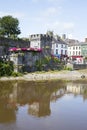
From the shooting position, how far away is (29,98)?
1495 inches

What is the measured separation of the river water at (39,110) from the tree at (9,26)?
34310 millimetres

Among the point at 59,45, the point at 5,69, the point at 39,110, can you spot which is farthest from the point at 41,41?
the point at 39,110

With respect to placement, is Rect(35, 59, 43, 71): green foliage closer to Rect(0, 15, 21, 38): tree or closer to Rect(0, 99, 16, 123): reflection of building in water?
Rect(0, 15, 21, 38): tree

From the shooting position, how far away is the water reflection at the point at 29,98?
2847 centimetres

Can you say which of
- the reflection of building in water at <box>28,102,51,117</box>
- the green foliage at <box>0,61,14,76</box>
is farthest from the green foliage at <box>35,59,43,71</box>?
the reflection of building in water at <box>28,102,51,117</box>

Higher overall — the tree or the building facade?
the tree

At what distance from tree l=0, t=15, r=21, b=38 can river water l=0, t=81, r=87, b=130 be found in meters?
34.3

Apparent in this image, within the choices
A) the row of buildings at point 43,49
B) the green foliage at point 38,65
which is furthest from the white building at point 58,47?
the green foliage at point 38,65

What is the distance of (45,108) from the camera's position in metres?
31.0

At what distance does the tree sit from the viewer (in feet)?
255

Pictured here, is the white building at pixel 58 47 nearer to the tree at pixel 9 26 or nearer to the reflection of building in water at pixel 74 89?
the tree at pixel 9 26

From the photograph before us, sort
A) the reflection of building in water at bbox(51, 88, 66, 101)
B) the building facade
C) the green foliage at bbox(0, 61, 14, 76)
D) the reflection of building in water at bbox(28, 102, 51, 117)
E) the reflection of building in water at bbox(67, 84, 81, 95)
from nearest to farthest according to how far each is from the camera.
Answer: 1. the reflection of building in water at bbox(28, 102, 51, 117)
2. the reflection of building in water at bbox(51, 88, 66, 101)
3. the reflection of building in water at bbox(67, 84, 81, 95)
4. the green foliage at bbox(0, 61, 14, 76)
5. the building facade

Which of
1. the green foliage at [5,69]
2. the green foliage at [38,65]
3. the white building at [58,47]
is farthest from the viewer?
the white building at [58,47]

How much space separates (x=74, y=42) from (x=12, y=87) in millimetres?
77814
